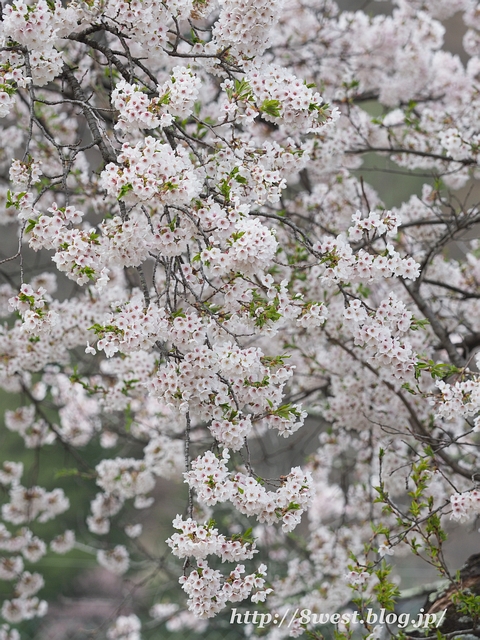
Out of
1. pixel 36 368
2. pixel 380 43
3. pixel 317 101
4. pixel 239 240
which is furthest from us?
pixel 380 43

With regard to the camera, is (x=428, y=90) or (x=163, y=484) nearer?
(x=428, y=90)

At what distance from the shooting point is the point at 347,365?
3.04 meters

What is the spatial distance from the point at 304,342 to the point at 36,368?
114 cm

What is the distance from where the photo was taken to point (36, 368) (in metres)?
2.96

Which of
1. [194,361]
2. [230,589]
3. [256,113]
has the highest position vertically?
[256,113]

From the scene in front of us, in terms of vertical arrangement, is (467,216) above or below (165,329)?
above

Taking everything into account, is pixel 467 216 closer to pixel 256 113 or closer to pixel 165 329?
pixel 256 113

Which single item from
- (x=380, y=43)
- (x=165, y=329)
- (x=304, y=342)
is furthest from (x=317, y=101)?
(x=380, y=43)

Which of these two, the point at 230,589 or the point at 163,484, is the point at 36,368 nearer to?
the point at 230,589

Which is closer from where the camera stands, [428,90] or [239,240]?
[239,240]

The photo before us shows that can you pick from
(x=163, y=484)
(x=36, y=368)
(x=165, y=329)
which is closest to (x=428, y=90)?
(x=36, y=368)

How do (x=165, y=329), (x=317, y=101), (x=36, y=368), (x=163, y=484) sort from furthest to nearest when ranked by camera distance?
(x=163, y=484), (x=36, y=368), (x=317, y=101), (x=165, y=329)

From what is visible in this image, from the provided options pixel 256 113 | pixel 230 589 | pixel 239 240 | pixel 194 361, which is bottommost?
pixel 230 589

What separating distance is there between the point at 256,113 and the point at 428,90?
2.66 metres
